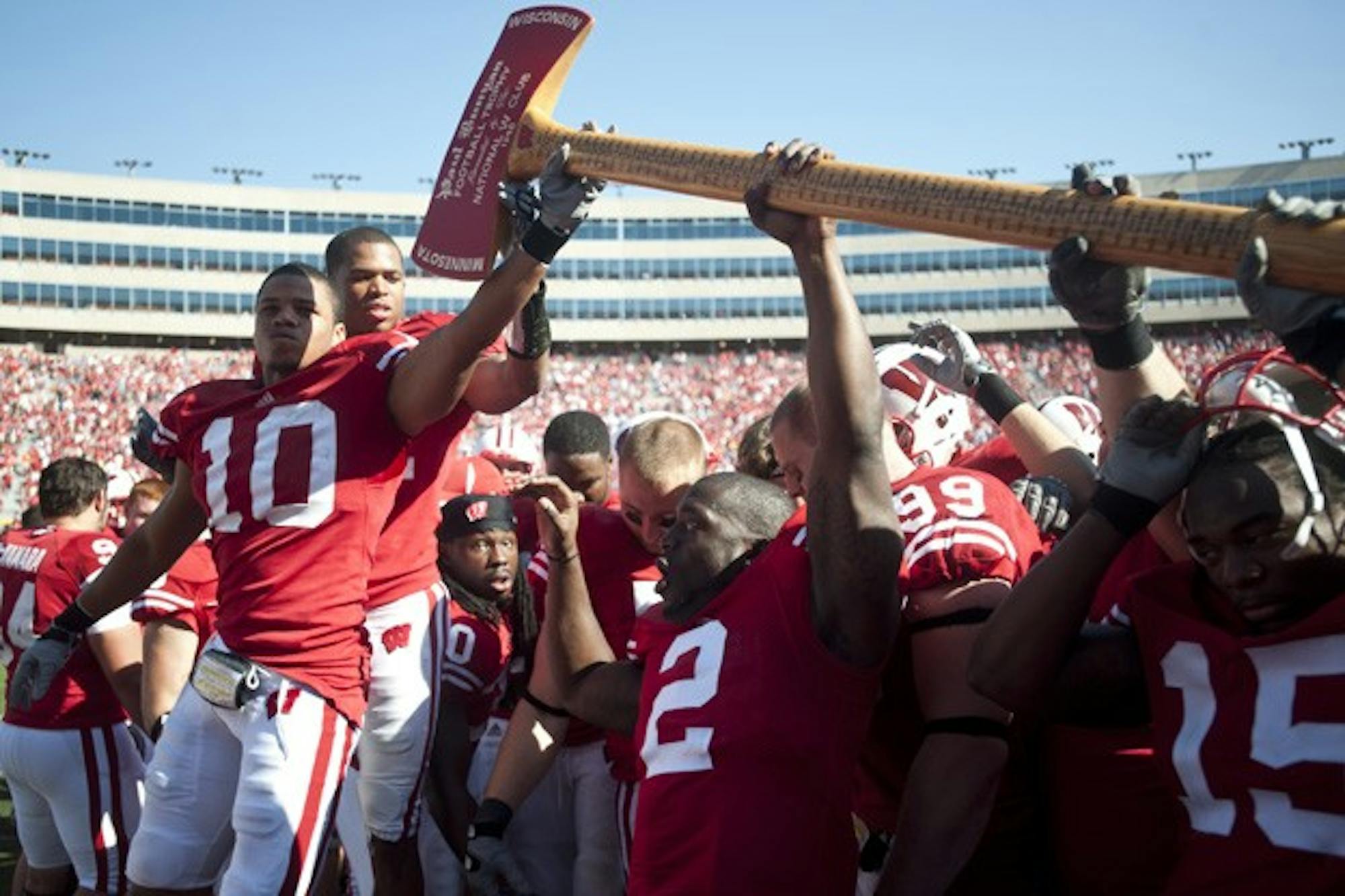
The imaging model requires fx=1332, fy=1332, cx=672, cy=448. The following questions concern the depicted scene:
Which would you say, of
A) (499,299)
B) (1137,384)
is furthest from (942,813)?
(499,299)

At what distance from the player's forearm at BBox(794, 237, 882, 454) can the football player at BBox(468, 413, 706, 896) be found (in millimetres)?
1668

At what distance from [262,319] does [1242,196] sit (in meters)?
57.9

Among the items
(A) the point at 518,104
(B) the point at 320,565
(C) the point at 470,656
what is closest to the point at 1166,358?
(A) the point at 518,104

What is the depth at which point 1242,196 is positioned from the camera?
55.3 m

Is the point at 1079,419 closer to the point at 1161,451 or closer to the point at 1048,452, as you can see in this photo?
the point at 1048,452

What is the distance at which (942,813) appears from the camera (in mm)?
2646

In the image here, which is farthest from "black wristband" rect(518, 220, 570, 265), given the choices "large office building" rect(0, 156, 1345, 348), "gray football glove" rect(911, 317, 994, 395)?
"large office building" rect(0, 156, 1345, 348)

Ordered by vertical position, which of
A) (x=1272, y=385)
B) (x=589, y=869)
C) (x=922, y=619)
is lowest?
(x=589, y=869)

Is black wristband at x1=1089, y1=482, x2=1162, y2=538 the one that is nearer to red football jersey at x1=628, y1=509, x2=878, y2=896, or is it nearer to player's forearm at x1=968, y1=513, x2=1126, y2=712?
player's forearm at x1=968, y1=513, x2=1126, y2=712

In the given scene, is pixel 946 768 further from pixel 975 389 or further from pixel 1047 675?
pixel 975 389

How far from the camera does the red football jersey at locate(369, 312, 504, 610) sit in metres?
4.22

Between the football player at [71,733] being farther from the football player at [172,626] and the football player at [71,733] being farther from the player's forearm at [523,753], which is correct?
the player's forearm at [523,753]

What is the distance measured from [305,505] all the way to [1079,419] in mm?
2851

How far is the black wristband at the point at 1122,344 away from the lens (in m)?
2.79
